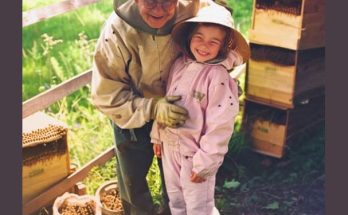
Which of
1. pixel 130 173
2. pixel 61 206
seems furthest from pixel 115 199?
pixel 130 173

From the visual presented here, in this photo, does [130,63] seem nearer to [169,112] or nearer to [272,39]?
[169,112]

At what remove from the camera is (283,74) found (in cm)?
510

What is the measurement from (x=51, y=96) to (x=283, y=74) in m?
1.83

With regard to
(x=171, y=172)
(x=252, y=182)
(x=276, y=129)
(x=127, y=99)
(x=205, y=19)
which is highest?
(x=205, y=19)

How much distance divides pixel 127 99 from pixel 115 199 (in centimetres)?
132

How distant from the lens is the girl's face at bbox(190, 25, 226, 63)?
343 cm

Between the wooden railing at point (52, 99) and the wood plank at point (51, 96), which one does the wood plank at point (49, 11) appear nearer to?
the wooden railing at point (52, 99)

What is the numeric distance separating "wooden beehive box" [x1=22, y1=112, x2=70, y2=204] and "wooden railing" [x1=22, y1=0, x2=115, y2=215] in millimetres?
53

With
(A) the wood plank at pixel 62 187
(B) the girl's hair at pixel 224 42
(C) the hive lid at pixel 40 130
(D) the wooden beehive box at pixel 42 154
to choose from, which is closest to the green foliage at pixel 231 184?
(A) the wood plank at pixel 62 187

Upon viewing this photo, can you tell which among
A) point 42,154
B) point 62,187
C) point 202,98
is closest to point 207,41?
point 202,98

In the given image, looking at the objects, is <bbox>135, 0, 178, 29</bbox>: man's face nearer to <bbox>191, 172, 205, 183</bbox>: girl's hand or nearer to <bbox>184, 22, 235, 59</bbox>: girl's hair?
<bbox>184, 22, 235, 59</bbox>: girl's hair

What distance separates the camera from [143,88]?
3.75 metres

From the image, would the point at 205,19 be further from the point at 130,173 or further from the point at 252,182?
the point at 252,182

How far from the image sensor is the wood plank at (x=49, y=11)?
4371mm
